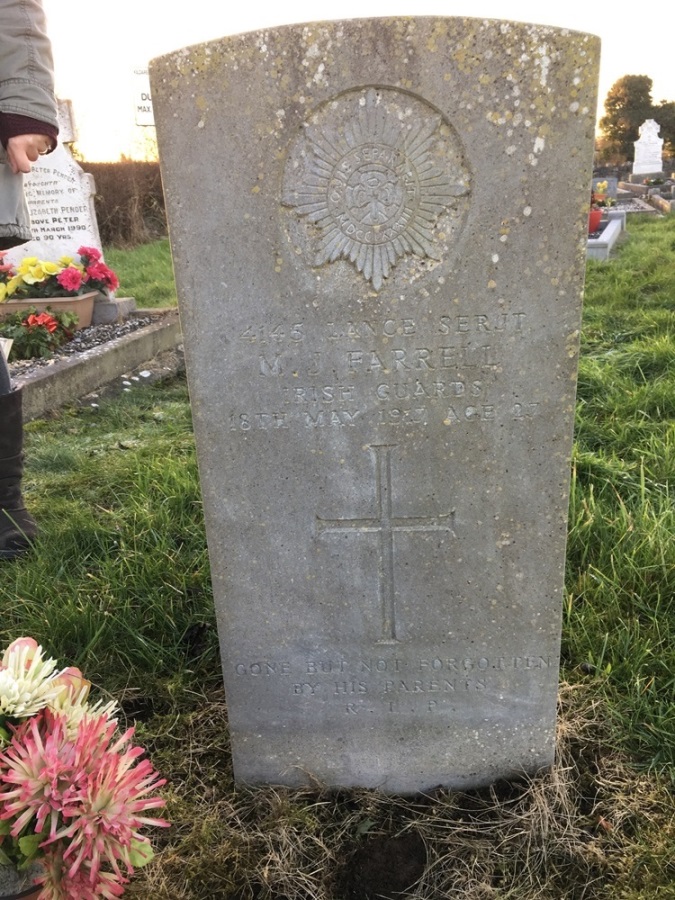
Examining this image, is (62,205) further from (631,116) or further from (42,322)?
(631,116)

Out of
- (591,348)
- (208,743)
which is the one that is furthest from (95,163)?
(208,743)

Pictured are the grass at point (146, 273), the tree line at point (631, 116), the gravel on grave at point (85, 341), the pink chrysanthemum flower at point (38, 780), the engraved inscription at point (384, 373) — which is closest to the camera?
the pink chrysanthemum flower at point (38, 780)

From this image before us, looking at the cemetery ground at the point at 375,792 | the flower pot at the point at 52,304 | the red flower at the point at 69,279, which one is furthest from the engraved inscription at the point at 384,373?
the red flower at the point at 69,279

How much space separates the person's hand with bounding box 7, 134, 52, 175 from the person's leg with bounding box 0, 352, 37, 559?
2.52 feet

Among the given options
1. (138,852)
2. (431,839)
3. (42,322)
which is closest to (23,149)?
(138,852)

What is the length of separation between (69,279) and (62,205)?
36.7 inches

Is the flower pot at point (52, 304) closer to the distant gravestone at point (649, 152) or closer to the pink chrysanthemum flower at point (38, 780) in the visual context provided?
the pink chrysanthemum flower at point (38, 780)

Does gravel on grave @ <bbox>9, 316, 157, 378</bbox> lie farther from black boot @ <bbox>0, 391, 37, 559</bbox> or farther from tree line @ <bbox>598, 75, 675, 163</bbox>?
tree line @ <bbox>598, 75, 675, 163</bbox>

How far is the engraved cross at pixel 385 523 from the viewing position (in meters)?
1.62

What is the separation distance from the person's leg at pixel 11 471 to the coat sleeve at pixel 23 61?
0.96 metres

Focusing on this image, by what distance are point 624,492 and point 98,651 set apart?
2.03 meters

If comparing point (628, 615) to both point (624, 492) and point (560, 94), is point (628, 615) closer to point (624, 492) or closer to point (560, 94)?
point (624, 492)

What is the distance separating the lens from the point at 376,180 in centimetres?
140

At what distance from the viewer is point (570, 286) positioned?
1455 mm
